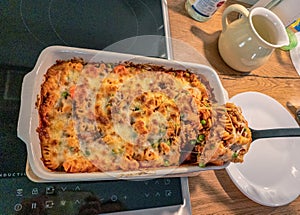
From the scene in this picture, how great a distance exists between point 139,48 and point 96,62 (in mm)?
186

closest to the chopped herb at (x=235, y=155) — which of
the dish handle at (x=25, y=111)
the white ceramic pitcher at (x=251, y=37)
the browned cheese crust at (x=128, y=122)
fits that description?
the browned cheese crust at (x=128, y=122)

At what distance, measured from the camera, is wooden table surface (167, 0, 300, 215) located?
748mm

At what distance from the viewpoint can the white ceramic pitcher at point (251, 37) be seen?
2.67 ft

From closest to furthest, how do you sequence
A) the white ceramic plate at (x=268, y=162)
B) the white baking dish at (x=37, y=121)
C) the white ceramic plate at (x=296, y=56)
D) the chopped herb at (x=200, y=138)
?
the white baking dish at (x=37, y=121)
the chopped herb at (x=200, y=138)
the white ceramic plate at (x=268, y=162)
the white ceramic plate at (x=296, y=56)

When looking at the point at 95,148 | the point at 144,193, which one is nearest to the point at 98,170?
the point at 95,148

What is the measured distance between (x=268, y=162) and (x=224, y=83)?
0.25 meters

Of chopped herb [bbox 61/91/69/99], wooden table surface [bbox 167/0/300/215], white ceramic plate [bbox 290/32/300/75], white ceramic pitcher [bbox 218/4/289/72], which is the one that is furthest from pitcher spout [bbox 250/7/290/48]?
chopped herb [bbox 61/91/69/99]

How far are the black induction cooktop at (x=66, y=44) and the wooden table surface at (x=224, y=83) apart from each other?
0.18 ft

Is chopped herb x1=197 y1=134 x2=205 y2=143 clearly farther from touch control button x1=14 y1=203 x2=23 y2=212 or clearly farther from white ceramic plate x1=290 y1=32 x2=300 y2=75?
white ceramic plate x1=290 y1=32 x2=300 y2=75

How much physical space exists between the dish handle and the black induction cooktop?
3.1 inches

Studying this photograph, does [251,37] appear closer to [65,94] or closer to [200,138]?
[200,138]

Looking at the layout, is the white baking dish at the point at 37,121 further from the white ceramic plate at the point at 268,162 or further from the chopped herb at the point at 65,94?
the white ceramic plate at the point at 268,162

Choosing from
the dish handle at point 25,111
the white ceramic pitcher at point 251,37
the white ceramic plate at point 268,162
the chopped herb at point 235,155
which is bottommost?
the white ceramic plate at point 268,162

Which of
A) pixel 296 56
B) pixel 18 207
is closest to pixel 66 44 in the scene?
pixel 18 207
